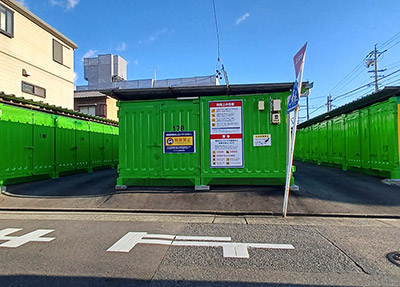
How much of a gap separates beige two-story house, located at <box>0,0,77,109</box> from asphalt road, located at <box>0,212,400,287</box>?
44.0ft

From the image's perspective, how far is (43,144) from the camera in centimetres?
1024

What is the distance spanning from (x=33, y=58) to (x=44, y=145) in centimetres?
994

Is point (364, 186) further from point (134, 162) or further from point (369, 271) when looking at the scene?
point (134, 162)

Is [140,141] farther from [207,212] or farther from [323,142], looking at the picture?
[323,142]

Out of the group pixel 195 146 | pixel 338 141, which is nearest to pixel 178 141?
pixel 195 146

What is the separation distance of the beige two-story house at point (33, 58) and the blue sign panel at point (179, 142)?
12014 millimetres

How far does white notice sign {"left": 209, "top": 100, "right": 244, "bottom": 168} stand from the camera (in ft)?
25.9

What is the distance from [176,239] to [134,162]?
13.8ft

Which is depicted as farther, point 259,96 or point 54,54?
point 54,54

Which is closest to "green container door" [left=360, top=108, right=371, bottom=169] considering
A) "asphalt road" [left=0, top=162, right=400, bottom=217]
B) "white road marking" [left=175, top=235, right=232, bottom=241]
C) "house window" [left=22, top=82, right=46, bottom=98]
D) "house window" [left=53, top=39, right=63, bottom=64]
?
"asphalt road" [left=0, top=162, right=400, bottom=217]

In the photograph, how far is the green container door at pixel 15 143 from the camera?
8570 millimetres

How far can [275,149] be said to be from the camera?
25.5ft

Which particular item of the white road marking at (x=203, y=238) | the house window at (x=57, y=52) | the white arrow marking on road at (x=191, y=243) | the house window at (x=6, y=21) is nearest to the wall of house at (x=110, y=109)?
the house window at (x=57, y=52)

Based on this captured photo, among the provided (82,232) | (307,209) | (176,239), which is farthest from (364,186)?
(82,232)
